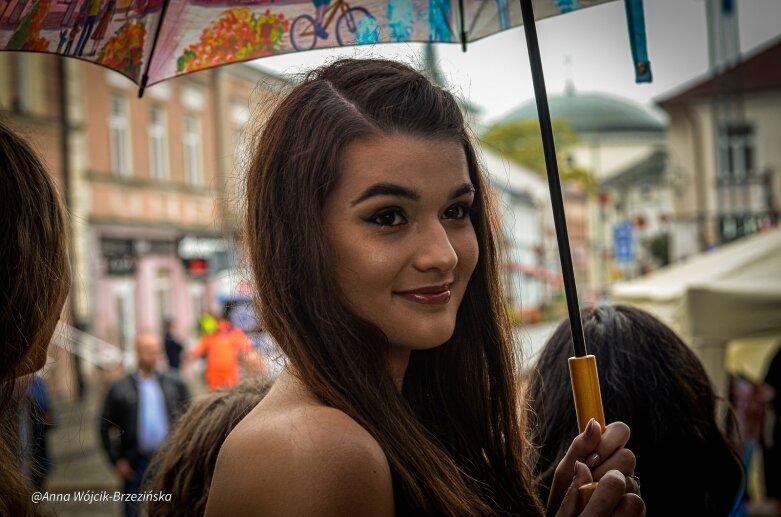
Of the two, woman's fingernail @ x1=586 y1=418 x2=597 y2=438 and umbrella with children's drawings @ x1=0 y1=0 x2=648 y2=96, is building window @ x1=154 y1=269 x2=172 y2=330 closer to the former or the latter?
umbrella with children's drawings @ x1=0 y1=0 x2=648 y2=96

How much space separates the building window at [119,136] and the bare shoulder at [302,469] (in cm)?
2099

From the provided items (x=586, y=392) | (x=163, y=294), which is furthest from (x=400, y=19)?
(x=163, y=294)

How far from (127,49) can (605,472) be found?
1.32m

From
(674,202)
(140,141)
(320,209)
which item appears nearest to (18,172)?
(320,209)

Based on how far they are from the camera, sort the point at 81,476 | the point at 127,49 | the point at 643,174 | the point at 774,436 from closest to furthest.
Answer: the point at 127,49 < the point at 774,436 < the point at 81,476 < the point at 643,174

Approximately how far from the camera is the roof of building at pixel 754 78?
3111 centimetres

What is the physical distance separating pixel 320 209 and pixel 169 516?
107 centimetres

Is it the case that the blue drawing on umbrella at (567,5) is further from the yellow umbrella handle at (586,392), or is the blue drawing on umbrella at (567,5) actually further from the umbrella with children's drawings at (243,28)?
the yellow umbrella handle at (586,392)

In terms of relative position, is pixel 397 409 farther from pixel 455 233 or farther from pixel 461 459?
pixel 455 233

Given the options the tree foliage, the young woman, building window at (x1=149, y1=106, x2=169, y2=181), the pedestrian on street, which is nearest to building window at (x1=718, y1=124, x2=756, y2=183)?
the tree foliage

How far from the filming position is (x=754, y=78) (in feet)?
107

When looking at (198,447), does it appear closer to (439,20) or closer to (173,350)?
(439,20)

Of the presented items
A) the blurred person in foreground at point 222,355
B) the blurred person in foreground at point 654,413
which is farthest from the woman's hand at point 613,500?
the blurred person in foreground at point 222,355

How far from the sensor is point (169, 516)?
86.0 inches
